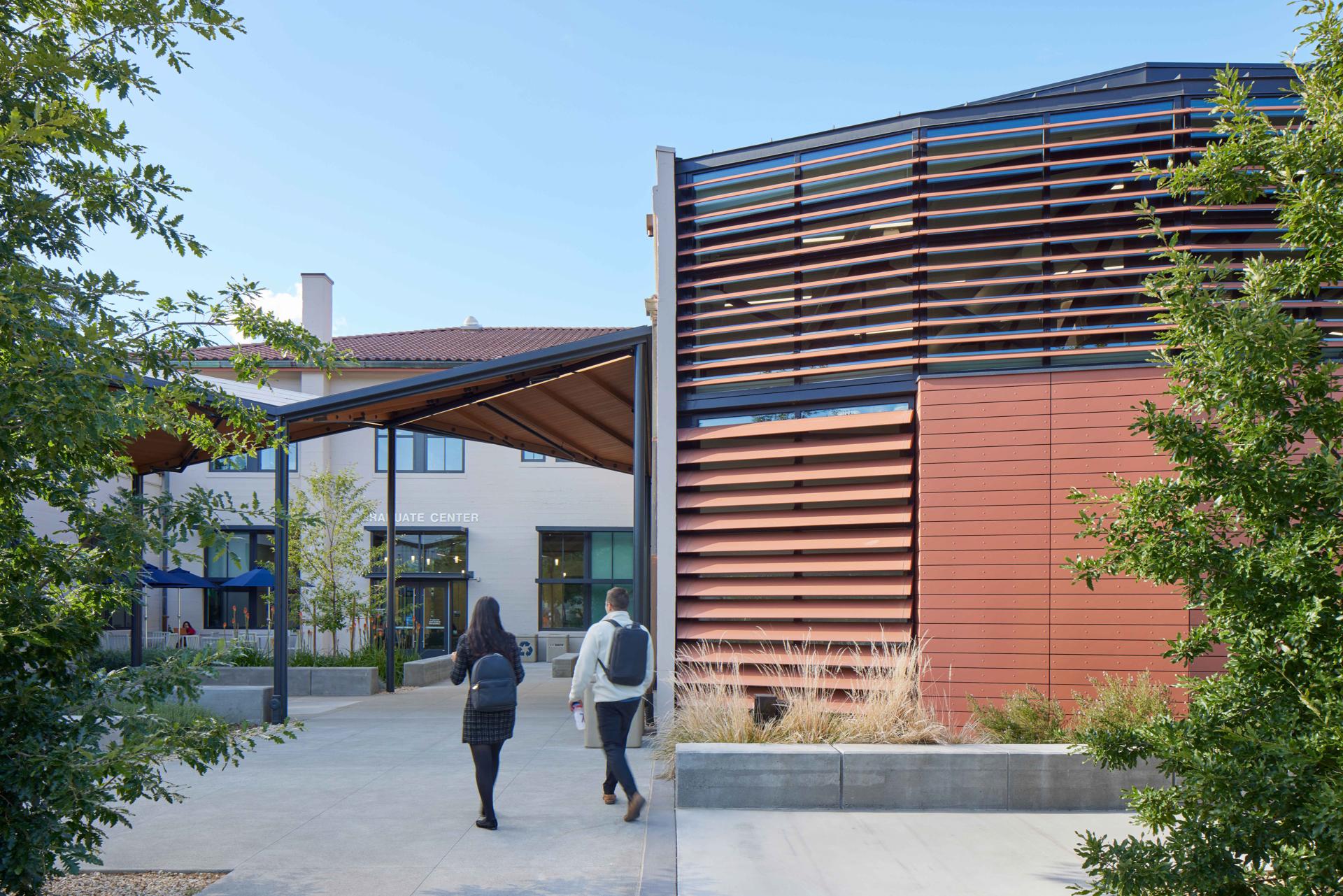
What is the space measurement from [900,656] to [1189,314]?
4896 millimetres

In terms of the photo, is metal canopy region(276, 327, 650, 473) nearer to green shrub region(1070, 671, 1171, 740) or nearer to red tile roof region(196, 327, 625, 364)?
green shrub region(1070, 671, 1171, 740)

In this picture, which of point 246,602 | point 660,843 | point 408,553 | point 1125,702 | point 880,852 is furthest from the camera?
point 408,553

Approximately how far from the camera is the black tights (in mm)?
7617

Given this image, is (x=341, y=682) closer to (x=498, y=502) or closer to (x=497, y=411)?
(x=497, y=411)

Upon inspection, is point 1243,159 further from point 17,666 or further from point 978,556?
point 17,666

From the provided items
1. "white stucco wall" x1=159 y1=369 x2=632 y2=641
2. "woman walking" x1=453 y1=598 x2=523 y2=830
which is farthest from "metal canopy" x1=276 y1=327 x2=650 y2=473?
"white stucco wall" x1=159 y1=369 x2=632 y2=641

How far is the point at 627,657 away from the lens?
26.3ft

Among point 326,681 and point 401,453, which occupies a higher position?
point 401,453

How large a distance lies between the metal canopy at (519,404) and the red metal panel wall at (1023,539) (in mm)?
4336

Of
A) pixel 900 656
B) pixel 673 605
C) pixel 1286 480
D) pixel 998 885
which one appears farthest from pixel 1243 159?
pixel 673 605

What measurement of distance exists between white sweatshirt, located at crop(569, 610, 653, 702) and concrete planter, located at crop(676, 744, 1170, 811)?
0.66 m

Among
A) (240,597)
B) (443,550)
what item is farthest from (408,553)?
(240,597)

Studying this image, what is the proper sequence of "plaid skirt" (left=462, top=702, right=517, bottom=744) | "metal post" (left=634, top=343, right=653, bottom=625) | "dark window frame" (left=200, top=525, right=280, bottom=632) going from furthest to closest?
"dark window frame" (left=200, top=525, right=280, bottom=632)
"metal post" (left=634, top=343, right=653, bottom=625)
"plaid skirt" (left=462, top=702, right=517, bottom=744)

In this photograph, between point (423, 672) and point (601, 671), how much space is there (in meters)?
12.5
